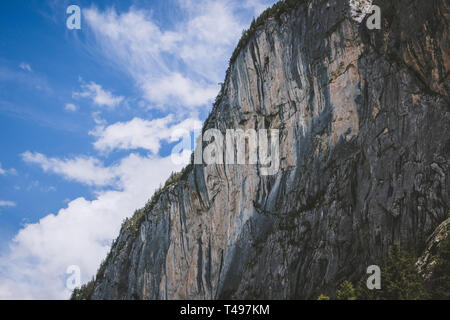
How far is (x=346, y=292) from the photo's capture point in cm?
3556

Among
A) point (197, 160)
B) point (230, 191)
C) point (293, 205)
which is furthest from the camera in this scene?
point (197, 160)

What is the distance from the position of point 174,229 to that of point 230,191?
35.7 feet

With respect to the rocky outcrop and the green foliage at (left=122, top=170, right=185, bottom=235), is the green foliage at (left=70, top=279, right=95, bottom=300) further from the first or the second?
the rocky outcrop

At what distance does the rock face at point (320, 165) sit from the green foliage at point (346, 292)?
2.23 m

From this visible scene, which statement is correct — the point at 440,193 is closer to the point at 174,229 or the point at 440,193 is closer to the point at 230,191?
the point at 230,191

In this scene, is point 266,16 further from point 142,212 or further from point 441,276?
point 142,212

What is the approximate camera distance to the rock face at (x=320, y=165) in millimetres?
38812

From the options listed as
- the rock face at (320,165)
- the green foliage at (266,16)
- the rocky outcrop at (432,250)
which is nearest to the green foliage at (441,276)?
the rocky outcrop at (432,250)

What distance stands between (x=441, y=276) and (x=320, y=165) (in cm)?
1511

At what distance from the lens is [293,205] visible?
46438mm

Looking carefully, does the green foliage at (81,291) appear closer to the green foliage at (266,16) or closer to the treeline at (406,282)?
the green foliage at (266,16)

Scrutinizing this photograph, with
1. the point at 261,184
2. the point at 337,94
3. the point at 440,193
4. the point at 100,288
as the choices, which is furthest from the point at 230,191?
the point at 100,288

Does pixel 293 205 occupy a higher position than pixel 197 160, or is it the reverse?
pixel 197 160
